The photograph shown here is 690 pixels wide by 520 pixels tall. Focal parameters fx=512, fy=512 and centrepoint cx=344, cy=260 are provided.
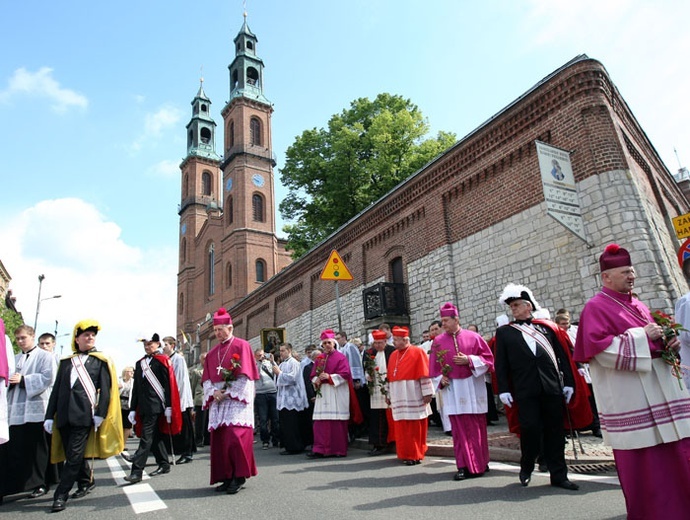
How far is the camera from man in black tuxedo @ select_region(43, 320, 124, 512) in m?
5.97

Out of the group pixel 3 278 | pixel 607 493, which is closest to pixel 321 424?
pixel 607 493

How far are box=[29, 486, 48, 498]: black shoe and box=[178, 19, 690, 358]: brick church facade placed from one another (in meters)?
10.9

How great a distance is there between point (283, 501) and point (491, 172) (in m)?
11.8

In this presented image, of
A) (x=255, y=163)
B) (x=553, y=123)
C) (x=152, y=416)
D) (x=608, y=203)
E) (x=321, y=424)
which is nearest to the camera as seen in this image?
(x=152, y=416)

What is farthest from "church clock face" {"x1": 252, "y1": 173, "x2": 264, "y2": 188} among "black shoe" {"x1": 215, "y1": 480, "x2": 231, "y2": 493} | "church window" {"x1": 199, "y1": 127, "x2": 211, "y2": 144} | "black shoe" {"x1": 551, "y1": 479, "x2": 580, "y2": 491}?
"black shoe" {"x1": 551, "y1": 479, "x2": 580, "y2": 491}

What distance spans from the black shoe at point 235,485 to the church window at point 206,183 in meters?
57.0

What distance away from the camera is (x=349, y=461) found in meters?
8.38

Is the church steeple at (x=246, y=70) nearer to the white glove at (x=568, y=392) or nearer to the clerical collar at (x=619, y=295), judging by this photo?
the white glove at (x=568, y=392)

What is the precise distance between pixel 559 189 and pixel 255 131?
4115 centimetres

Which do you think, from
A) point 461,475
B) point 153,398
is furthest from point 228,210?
point 461,475

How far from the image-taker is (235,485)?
5953mm

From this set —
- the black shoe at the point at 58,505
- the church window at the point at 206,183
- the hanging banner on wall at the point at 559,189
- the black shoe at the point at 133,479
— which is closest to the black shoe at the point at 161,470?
the black shoe at the point at 133,479

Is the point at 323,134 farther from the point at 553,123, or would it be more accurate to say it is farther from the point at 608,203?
the point at 608,203

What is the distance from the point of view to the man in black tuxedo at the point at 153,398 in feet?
25.0
